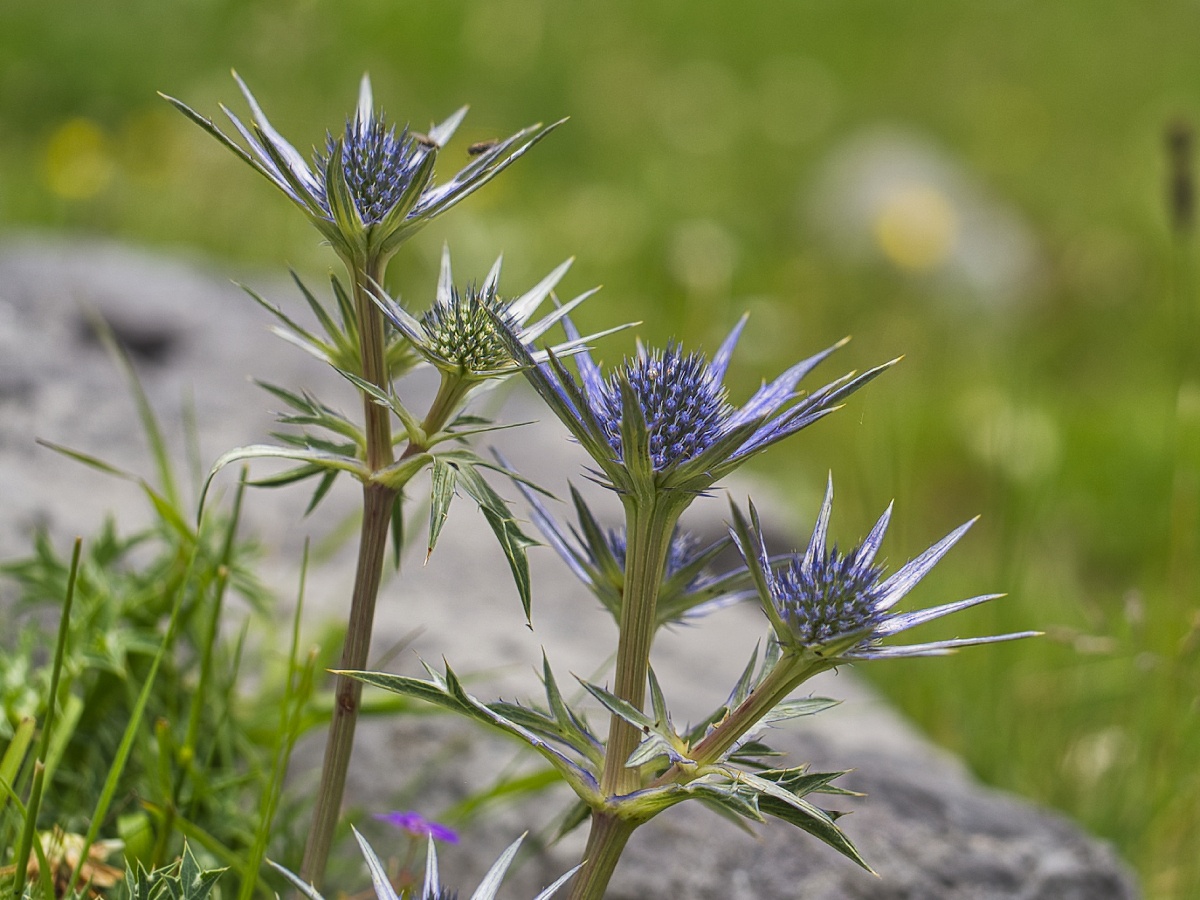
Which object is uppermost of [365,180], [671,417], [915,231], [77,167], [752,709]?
[915,231]

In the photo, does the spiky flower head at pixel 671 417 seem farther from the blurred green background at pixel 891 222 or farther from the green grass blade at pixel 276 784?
the blurred green background at pixel 891 222

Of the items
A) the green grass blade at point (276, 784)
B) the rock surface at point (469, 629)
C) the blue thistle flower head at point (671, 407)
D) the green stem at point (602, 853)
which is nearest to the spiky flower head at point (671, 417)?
the blue thistle flower head at point (671, 407)

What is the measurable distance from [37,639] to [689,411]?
1148 millimetres

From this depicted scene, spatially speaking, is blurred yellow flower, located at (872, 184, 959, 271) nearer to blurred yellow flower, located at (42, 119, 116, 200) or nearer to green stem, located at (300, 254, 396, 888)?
blurred yellow flower, located at (42, 119, 116, 200)

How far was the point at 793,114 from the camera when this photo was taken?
7.82 m

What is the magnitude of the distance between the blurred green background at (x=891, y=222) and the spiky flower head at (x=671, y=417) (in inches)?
47.3

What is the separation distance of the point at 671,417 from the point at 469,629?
52.0 inches

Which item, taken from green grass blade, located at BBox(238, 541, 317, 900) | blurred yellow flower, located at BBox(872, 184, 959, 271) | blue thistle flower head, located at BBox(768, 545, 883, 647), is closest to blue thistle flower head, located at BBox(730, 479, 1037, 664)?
blue thistle flower head, located at BBox(768, 545, 883, 647)

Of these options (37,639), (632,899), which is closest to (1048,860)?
(632,899)

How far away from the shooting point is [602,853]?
2.97ft

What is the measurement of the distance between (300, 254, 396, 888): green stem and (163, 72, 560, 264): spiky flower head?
4 centimetres

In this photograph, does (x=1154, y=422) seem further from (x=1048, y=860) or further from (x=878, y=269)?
(x=1048, y=860)

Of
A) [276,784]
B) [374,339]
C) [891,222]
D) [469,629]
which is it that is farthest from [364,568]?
[891,222]

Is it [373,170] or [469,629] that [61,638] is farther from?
[469,629]
